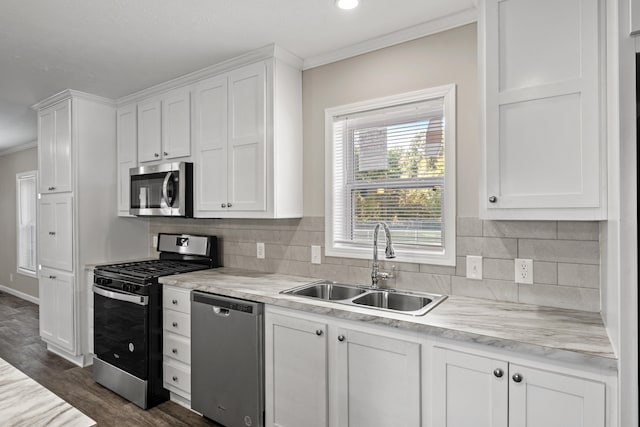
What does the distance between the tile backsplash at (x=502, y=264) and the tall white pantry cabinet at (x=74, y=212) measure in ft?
6.26

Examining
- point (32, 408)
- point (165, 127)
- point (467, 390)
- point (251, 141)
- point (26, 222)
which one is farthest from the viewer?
point (26, 222)

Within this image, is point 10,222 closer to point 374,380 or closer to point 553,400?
point 374,380

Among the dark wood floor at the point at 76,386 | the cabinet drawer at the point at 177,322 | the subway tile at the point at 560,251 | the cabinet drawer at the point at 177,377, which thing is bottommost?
the dark wood floor at the point at 76,386

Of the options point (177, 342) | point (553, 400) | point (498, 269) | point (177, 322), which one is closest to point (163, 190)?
point (177, 322)

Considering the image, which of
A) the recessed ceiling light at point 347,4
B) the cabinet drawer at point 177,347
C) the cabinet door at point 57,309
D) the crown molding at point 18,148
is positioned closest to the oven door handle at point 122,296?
the cabinet drawer at point 177,347

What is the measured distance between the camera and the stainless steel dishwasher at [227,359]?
225 centimetres

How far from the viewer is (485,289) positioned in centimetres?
212

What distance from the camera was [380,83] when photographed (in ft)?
8.19

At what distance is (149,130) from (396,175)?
7.38 feet

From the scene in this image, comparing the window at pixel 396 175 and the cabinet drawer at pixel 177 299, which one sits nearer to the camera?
the window at pixel 396 175

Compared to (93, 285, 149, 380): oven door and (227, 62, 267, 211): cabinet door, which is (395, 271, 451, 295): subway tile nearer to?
(227, 62, 267, 211): cabinet door

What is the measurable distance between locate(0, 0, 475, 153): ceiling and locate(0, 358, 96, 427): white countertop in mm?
1818

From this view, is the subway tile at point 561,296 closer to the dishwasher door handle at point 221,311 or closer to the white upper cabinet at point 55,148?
the dishwasher door handle at point 221,311

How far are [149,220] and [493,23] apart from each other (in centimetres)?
353
